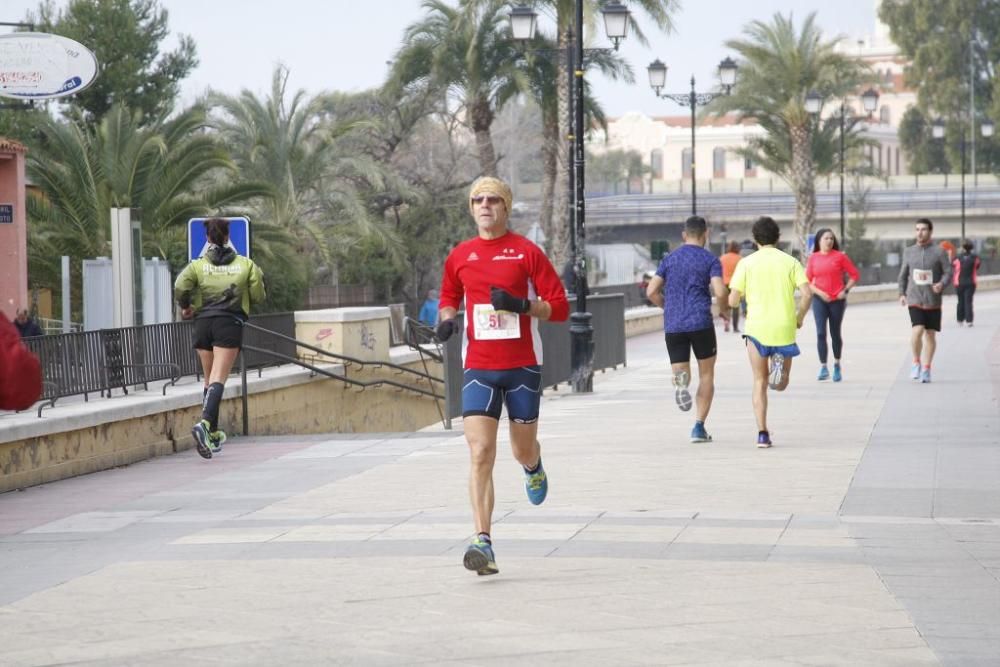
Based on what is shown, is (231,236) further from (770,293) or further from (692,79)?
(692,79)

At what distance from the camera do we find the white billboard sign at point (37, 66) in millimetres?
13148

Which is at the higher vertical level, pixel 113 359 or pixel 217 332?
pixel 217 332

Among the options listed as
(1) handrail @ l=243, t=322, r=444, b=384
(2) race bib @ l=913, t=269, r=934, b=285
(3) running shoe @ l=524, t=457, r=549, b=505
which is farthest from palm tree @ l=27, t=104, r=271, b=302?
(3) running shoe @ l=524, t=457, r=549, b=505

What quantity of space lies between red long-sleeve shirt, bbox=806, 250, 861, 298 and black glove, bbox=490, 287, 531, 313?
12039 millimetres

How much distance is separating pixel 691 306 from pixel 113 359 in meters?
4.87

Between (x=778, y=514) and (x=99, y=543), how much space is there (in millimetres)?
3593

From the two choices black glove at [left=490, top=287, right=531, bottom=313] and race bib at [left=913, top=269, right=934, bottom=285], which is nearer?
black glove at [left=490, top=287, right=531, bottom=313]

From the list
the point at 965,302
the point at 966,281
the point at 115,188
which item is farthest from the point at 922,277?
the point at 965,302

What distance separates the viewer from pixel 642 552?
7.65 meters

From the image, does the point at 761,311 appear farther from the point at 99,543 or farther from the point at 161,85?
the point at 161,85

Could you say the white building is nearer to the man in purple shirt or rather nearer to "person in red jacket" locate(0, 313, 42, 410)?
the man in purple shirt

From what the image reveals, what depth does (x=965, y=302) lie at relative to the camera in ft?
109

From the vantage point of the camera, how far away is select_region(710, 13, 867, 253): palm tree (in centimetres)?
5100

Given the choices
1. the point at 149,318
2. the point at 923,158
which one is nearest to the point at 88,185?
the point at 149,318
